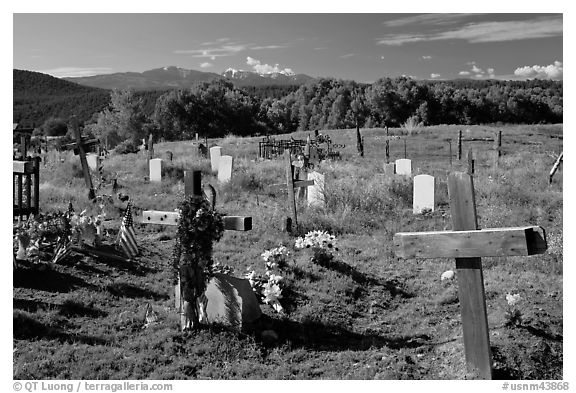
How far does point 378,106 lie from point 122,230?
181ft

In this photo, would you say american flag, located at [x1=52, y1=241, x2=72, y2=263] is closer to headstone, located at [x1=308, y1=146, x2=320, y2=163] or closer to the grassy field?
the grassy field

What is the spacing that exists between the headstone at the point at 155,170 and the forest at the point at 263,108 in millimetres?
39348

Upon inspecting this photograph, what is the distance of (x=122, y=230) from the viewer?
11852 mm

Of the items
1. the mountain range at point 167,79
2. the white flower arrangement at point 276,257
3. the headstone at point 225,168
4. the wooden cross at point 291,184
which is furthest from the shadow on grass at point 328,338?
the mountain range at point 167,79

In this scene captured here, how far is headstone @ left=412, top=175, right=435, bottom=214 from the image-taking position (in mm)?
15352

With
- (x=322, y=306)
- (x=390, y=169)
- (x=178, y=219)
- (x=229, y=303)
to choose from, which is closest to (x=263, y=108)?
(x=390, y=169)

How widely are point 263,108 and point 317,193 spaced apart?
55813 millimetres

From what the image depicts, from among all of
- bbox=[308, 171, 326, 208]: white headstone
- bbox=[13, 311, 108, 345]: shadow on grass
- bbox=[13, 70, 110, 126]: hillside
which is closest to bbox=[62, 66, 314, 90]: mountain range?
bbox=[13, 70, 110, 126]: hillside

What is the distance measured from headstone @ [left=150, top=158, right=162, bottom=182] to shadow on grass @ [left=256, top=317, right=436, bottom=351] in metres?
12.7

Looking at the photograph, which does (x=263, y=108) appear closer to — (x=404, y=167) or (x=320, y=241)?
(x=404, y=167)

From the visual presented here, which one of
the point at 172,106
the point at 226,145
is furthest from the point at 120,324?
the point at 172,106

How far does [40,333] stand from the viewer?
8.08 m

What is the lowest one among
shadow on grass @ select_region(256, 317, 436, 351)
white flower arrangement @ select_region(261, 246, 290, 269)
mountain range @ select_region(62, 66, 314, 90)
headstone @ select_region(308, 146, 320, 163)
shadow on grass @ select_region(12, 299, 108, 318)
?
shadow on grass @ select_region(256, 317, 436, 351)

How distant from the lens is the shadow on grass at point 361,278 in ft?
34.0
